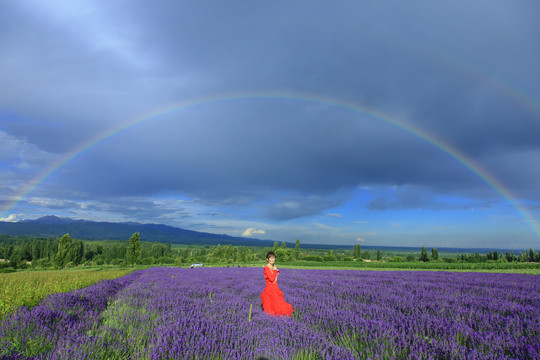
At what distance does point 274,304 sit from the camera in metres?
5.84

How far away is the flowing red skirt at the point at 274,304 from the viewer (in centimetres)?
570

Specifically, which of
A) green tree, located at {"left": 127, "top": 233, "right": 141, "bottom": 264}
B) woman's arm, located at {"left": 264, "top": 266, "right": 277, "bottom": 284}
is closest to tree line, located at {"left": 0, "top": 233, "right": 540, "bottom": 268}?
green tree, located at {"left": 127, "top": 233, "right": 141, "bottom": 264}

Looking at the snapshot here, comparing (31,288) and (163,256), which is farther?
(163,256)

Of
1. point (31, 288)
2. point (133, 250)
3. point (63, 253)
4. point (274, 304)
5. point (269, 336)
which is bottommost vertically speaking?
point (63, 253)

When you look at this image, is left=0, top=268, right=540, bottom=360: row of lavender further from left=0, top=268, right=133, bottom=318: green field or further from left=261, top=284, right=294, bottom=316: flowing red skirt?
left=0, top=268, right=133, bottom=318: green field

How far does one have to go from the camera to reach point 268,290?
6.05m

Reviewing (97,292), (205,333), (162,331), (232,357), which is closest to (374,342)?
(232,357)

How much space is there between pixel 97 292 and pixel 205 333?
5960 millimetres

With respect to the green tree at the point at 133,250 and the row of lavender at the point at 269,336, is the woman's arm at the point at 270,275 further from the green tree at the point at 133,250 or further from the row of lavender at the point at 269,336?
the green tree at the point at 133,250

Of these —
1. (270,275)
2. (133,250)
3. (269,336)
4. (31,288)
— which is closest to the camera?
(269,336)

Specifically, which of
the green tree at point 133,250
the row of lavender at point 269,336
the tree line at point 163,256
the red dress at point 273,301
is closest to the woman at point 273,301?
the red dress at point 273,301

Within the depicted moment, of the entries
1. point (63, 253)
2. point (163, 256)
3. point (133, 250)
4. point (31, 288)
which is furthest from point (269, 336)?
point (163, 256)

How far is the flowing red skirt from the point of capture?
570 cm

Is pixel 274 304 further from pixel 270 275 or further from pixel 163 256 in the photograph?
pixel 163 256
